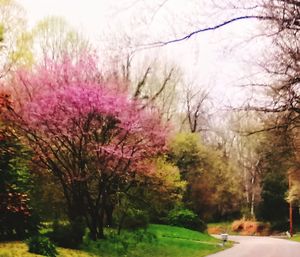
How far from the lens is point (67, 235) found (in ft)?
55.2

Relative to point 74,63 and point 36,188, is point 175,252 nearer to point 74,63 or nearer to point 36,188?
point 36,188

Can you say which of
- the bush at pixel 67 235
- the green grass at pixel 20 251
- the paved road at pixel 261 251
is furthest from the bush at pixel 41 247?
the paved road at pixel 261 251

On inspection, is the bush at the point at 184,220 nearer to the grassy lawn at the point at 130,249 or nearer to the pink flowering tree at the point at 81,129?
the grassy lawn at the point at 130,249

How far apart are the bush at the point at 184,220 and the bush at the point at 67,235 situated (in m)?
Result: 22.6

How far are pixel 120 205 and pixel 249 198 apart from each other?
134 ft

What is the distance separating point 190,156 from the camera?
44.1 m

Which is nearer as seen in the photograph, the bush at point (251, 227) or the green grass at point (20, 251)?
the green grass at point (20, 251)

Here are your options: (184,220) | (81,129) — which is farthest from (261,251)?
(184,220)

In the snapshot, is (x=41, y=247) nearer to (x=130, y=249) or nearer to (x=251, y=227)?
(x=130, y=249)

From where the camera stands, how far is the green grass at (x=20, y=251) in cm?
1297

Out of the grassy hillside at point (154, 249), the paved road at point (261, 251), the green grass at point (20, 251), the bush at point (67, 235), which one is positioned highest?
the bush at point (67, 235)

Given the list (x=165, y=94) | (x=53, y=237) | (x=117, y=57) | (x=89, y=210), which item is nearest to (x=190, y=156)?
(x=165, y=94)

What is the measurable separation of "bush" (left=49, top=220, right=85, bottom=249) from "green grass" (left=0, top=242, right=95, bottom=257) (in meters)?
0.64

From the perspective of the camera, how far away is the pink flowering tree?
745 inches
